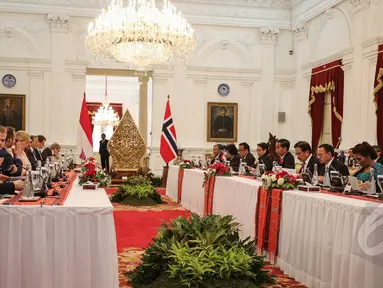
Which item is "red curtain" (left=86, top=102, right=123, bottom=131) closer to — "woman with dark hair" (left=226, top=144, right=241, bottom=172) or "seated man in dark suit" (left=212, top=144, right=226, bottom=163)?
"seated man in dark suit" (left=212, top=144, right=226, bottom=163)

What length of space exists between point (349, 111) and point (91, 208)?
10229 millimetres

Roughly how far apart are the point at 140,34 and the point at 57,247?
790 cm

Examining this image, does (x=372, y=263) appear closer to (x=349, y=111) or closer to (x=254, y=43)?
(x=349, y=111)

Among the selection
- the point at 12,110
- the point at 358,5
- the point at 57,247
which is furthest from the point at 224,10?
the point at 57,247

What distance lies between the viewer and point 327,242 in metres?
4.19

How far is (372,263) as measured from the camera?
11.6 feet

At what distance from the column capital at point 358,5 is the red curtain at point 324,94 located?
1366mm

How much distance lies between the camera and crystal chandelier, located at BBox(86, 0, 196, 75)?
10.6 m

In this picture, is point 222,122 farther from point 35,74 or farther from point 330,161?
point 330,161

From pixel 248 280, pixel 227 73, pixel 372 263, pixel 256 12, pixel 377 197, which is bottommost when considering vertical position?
pixel 248 280

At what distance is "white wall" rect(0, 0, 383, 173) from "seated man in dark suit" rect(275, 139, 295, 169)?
543 cm

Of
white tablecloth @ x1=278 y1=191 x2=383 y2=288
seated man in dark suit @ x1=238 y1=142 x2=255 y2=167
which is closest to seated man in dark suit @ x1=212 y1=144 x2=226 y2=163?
seated man in dark suit @ x1=238 y1=142 x2=255 y2=167

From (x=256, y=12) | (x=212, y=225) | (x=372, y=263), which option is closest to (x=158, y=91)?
(x=256, y=12)

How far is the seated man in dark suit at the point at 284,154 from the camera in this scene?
7641 millimetres
